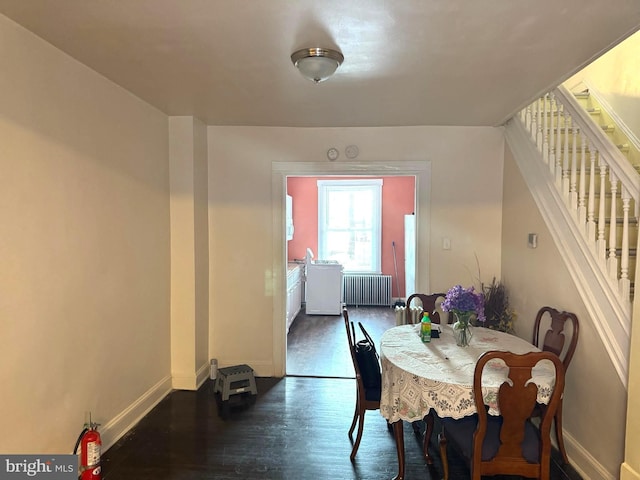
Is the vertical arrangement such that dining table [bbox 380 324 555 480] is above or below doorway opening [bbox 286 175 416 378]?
below

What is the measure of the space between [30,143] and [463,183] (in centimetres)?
313

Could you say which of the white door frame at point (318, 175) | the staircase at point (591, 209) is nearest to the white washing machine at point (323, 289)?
the white door frame at point (318, 175)

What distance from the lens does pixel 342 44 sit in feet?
6.22

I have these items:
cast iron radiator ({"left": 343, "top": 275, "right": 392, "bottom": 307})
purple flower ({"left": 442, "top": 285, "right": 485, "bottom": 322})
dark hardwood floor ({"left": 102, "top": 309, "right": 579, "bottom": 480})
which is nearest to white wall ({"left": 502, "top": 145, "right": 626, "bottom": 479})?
dark hardwood floor ({"left": 102, "top": 309, "right": 579, "bottom": 480})

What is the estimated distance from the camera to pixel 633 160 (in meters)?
3.08

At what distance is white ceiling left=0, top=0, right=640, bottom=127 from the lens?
5.20ft

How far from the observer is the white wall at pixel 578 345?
2.09 meters

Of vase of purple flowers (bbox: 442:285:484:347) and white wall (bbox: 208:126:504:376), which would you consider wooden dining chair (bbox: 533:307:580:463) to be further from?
white wall (bbox: 208:126:504:376)

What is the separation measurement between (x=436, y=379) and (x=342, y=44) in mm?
1686

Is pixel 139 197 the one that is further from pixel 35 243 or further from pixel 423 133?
pixel 423 133

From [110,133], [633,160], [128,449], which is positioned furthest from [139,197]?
[633,160]

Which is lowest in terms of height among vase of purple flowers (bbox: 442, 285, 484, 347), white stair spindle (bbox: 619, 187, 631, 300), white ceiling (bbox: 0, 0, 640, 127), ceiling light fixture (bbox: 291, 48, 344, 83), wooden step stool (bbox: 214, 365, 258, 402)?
wooden step stool (bbox: 214, 365, 258, 402)

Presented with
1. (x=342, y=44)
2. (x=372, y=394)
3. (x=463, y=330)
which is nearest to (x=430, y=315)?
(x=463, y=330)

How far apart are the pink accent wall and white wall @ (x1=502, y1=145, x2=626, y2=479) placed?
3453mm
